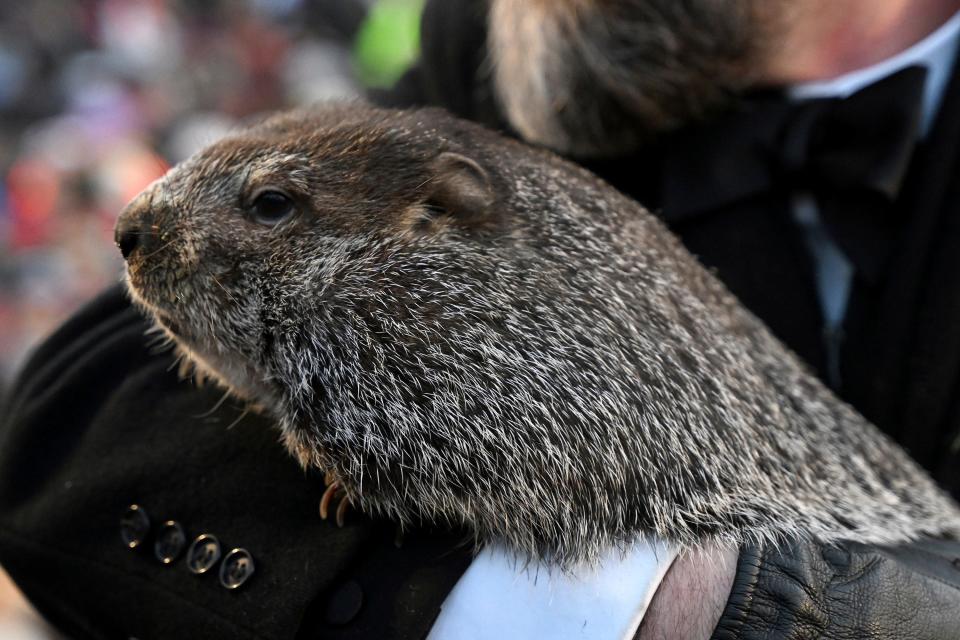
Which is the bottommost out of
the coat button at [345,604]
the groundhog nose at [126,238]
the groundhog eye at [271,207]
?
the coat button at [345,604]

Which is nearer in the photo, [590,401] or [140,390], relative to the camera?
[590,401]

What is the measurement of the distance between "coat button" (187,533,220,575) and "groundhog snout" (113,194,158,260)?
550mm

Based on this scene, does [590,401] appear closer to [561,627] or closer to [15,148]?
[561,627]

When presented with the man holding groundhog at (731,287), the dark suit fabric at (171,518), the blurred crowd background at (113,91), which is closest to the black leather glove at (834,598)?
the man holding groundhog at (731,287)

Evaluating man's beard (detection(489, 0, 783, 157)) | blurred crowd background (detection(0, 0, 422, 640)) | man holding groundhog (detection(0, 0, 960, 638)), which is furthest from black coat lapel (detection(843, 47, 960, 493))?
blurred crowd background (detection(0, 0, 422, 640))

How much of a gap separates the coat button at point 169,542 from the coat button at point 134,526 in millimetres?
28

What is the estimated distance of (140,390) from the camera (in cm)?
175

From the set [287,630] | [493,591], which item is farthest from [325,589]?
[493,591]

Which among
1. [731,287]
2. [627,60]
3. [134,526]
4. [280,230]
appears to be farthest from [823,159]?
[134,526]

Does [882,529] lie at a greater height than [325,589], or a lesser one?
lesser

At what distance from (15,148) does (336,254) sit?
18.7 feet

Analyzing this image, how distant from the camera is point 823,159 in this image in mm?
1992

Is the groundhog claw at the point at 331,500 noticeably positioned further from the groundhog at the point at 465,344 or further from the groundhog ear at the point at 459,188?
the groundhog ear at the point at 459,188

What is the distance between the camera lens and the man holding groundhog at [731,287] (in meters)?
1.40
